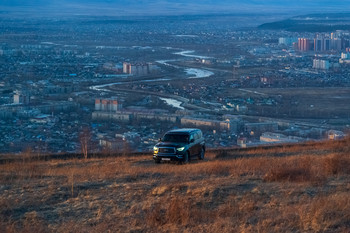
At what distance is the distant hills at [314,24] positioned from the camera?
333ft

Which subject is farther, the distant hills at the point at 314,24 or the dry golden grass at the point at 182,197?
the distant hills at the point at 314,24

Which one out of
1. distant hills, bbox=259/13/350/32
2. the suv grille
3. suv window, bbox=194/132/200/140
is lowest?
the suv grille

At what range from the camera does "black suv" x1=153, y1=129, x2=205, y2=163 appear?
46.8 ft

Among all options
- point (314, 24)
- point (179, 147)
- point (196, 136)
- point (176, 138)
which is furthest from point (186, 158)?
point (314, 24)

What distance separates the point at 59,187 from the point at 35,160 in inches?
223

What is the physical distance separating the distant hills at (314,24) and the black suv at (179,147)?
88.2 m

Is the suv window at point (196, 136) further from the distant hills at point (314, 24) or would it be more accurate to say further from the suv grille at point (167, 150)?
the distant hills at point (314, 24)

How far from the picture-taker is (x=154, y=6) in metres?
171

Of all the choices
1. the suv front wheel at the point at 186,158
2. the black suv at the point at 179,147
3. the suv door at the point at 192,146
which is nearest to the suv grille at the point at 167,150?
the black suv at the point at 179,147

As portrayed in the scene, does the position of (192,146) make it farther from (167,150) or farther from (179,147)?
(167,150)

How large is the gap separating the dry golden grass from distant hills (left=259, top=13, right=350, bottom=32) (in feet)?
300

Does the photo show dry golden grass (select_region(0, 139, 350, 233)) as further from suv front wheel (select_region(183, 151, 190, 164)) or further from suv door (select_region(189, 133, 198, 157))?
suv door (select_region(189, 133, 198, 157))

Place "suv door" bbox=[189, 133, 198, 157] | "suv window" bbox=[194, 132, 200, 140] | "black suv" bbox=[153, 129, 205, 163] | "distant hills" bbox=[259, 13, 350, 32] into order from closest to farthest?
"black suv" bbox=[153, 129, 205, 163]
"suv door" bbox=[189, 133, 198, 157]
"suv window" bbox=[194, 132, 200, 140]
"distant hills" bbox=[259, 13, 350, 32]

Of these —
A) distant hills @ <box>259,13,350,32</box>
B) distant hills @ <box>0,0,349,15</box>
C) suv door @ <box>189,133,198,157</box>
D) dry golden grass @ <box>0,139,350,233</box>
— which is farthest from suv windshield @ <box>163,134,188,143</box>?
distant hills @ <box>0,0,349,15</box>
